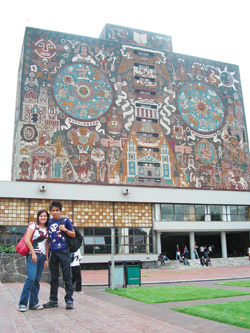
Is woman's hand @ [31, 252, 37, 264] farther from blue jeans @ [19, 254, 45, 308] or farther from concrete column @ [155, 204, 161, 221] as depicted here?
concrete column @ [155, 204, 161, 221]

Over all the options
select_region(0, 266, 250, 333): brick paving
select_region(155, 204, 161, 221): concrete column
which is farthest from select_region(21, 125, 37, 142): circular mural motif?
select_region(0, 266, 250, 333): brick paving

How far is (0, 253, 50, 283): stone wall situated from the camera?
1334 cm

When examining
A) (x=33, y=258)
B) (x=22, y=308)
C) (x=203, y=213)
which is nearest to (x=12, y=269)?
(x=22, y=308)

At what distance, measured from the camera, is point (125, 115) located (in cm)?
3681

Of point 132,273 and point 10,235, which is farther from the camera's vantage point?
point 10,235

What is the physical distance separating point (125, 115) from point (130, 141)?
290cm

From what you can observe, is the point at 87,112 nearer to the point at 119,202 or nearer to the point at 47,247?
the point at 119,202

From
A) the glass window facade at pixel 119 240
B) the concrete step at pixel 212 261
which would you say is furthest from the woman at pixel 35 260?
the concrete step at pixel 212 261

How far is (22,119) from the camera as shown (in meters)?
32.8

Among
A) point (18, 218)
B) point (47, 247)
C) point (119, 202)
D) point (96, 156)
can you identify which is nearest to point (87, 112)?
point (96, 156)

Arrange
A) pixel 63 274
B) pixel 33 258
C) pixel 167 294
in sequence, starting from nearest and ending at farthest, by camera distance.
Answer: pixel 33 258
pixel 63 274
pixel 167 294

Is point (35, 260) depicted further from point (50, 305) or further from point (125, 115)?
point (125, 115)

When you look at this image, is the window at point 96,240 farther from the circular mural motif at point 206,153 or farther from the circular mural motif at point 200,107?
the circular mural motif at point 200,107

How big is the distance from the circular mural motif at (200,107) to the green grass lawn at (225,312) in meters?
32.5
